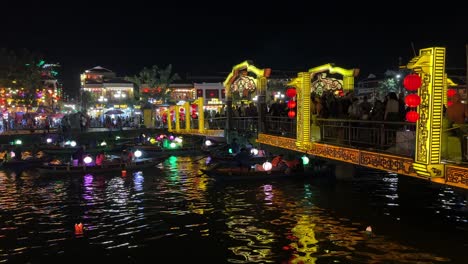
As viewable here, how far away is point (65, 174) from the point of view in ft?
84.1

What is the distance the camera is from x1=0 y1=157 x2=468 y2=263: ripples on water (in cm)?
1188

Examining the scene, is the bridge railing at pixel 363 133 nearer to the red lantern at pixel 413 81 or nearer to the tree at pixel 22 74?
the red lantern at pixel 413 81

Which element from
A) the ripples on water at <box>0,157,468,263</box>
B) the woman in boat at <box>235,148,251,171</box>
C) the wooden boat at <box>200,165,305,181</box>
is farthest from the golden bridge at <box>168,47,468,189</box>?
the ripples on water at <box>0,157,468,263</box>

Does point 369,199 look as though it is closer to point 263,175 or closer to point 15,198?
point 263,175

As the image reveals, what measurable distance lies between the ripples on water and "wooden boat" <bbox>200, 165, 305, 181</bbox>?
1.34 feet

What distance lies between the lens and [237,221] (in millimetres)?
15203

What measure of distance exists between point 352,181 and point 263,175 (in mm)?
4353

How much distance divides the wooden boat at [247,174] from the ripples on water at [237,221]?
41 cm

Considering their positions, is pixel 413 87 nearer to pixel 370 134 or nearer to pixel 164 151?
pixel 370 134

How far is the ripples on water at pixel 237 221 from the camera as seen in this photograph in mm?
11875

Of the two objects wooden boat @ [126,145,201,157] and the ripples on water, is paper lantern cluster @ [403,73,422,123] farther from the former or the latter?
wooden boat @ [126,145,201,157]

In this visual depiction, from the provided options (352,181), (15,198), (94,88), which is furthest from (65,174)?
(94,88)

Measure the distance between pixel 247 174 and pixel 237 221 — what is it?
7.34 m

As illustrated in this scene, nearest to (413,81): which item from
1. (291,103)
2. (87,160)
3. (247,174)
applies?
(291,103)
